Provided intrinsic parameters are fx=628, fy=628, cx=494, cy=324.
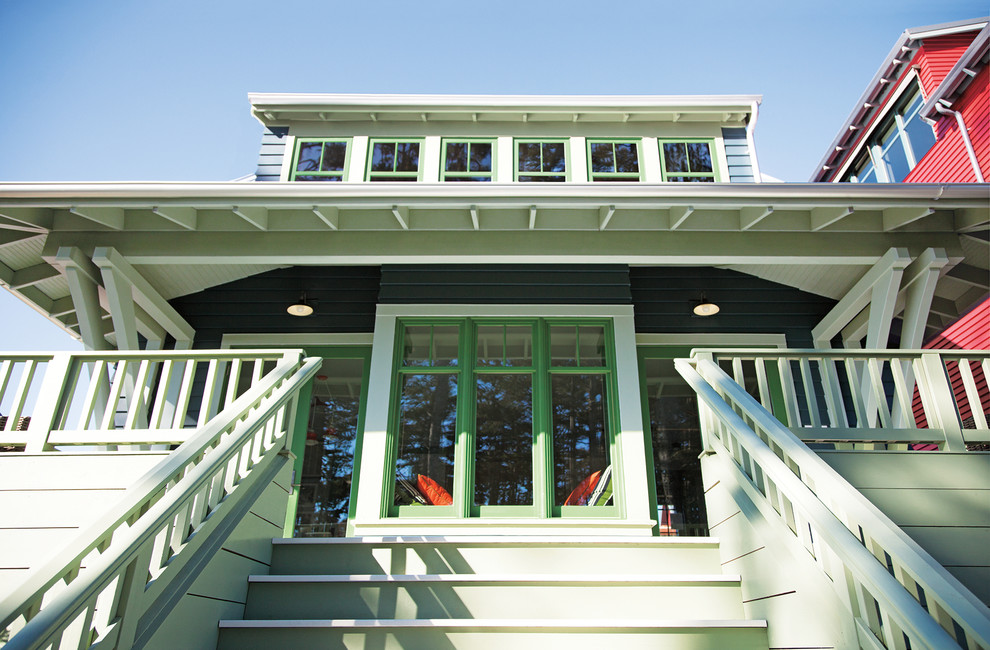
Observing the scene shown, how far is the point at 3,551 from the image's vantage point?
2688 mm

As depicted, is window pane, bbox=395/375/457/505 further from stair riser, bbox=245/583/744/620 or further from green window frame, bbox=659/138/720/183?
green window frame, bbox=659/138/720/183

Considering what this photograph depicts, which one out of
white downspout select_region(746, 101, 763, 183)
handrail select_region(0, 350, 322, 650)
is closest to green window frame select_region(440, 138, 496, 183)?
white downspout select_region(746, 101, 763, 183)

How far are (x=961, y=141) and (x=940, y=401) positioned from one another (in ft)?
28.4

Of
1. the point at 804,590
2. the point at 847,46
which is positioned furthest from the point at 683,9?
the point at 804,590

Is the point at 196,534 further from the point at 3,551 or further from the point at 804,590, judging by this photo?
the point at 804,590

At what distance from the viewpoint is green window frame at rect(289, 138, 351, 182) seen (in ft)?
23.1

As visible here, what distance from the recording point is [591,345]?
5547 mm

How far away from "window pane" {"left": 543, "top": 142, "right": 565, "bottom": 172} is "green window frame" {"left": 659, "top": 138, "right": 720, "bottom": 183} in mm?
1124

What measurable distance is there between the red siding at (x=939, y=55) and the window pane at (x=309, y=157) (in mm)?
10008

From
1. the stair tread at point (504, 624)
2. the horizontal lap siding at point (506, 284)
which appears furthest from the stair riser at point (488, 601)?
the horizontal lap siding at point (506, 284)

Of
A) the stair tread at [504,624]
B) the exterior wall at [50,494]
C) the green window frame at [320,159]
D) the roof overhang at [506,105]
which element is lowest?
the stair tread at [504,624]

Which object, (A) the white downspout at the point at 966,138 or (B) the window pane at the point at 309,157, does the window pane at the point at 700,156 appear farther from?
(A) the white downspout at the point at 966,138

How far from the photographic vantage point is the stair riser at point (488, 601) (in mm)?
2818

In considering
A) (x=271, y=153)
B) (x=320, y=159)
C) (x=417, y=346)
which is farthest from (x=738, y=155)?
(x=271, y=153)
